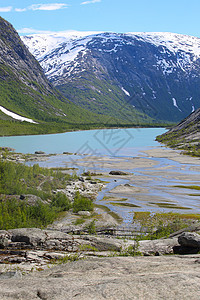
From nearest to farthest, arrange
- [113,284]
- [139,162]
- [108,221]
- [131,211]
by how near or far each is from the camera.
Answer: [113,284] → [108,221] → [131,211] → [139,162]

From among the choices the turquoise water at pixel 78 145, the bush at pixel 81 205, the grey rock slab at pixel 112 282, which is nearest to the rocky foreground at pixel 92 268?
the grey rock slab at pixel 112 282

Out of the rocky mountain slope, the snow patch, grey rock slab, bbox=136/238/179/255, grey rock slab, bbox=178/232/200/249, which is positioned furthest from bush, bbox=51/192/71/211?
the snow patch

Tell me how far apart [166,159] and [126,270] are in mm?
52290

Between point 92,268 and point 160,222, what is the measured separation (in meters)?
11.1

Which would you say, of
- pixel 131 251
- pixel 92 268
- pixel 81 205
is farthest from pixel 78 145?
pixel 92 268

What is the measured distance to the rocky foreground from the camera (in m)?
7.35

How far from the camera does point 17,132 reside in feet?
427

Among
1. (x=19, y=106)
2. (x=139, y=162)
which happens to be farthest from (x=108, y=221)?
(x=19, y=106)

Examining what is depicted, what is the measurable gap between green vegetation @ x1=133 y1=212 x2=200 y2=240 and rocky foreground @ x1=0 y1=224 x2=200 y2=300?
3.00m

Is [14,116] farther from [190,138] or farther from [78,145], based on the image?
[190,138]

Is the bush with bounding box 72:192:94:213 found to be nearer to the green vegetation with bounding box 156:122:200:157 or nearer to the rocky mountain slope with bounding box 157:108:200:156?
the green vegetation with bounding box 156:122:200:157

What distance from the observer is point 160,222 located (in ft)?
65.9

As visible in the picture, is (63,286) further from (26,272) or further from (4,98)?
(4,98)

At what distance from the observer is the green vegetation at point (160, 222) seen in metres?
18.3
